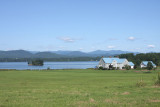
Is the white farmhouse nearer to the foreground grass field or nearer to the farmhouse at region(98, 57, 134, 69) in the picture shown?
the farmhouse at region(98, 57, 134, 69)

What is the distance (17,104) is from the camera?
14391 mm

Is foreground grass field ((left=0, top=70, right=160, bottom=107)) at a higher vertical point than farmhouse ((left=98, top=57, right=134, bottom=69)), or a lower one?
lower

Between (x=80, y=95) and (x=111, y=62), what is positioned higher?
(x=111, y=62)

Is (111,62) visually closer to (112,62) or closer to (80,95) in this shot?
(112,62)

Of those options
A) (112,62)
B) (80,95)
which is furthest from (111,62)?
(80,95)

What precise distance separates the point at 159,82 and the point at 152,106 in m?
12.5

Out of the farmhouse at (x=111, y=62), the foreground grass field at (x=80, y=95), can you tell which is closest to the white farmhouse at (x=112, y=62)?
the farmhouse at (x=111, y=62)

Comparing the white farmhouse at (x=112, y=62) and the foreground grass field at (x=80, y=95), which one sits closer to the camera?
the foreground grass field at (x=80, y=95)

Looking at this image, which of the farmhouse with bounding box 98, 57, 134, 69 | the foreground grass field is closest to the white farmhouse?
the farmhouse with bounding box 98, 57, 134, 69

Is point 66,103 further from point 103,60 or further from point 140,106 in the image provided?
point 103,60

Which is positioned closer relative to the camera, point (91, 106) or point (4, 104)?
point (91, 106)

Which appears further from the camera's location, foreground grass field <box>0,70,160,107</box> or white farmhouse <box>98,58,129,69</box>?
white farmhouse <box>98,58,129,69</box>

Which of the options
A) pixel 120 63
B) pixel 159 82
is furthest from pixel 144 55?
pixel 159 82

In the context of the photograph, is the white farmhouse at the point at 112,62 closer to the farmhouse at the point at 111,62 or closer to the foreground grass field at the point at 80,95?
the farmhouse at the point at 111,62
